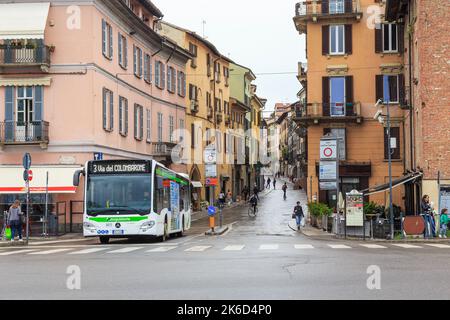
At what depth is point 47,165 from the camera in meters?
37.9

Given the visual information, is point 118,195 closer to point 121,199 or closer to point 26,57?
point 121,199

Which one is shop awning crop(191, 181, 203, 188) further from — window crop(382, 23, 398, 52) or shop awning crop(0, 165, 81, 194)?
shop awning crop(0, 165, 81, 194)

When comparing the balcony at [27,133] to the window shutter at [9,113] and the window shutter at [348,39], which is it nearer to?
the window shutter at [9,113]

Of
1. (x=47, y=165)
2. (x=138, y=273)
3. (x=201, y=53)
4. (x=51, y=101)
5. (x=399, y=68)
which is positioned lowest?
(x=138, y=273)

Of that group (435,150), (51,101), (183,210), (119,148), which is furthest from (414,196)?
(51,101)

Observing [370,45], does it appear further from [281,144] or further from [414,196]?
[281,144]

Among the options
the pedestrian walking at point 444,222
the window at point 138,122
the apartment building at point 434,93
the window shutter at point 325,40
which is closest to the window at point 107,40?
the window at point 138,122

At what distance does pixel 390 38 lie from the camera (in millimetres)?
51219

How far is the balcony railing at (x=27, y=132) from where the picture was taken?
37.8 m

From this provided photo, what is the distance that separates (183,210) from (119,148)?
7951 millimetres

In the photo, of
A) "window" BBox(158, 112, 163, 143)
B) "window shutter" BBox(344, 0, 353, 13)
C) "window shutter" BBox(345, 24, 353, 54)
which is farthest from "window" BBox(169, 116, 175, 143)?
"window shutter" BBox(344, 0, 353, 13)

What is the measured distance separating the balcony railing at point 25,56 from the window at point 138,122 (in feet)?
35.6

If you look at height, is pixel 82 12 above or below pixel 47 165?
above

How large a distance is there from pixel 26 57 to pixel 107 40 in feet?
16.6
